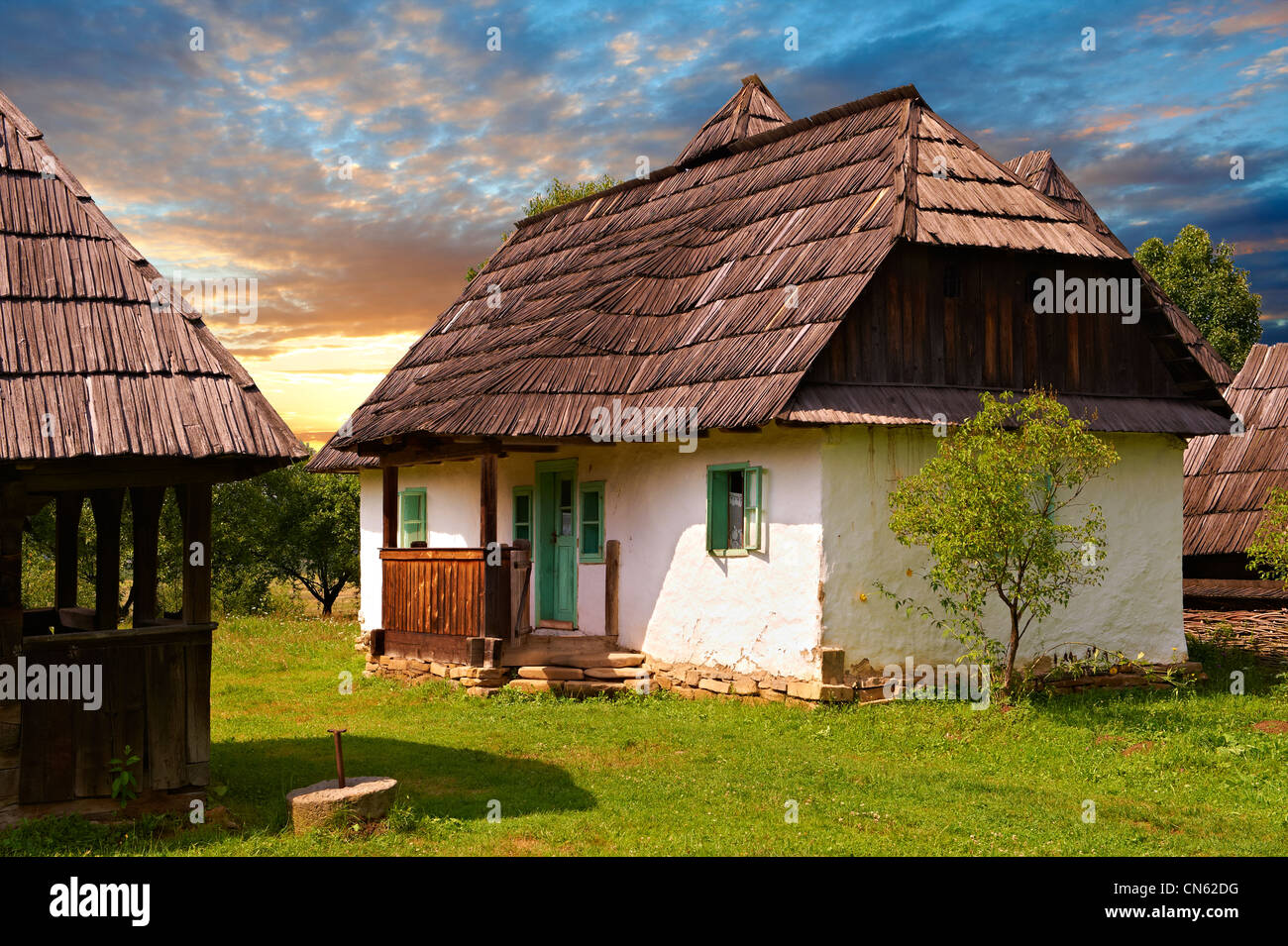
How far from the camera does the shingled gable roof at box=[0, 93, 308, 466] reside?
7.84m

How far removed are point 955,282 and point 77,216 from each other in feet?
31.0

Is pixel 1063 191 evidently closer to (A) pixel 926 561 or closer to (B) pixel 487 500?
(A) pixel 926 561

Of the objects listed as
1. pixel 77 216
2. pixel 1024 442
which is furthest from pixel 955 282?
pixel 77 216

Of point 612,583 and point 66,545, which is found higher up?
point 66,545

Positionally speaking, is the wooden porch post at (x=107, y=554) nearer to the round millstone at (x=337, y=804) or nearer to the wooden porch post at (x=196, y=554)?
the wooden porch post at (x=196, y=554)

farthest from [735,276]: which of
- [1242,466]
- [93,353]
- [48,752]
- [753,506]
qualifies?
[48,752]

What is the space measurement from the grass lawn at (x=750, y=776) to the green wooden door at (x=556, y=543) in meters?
2.49

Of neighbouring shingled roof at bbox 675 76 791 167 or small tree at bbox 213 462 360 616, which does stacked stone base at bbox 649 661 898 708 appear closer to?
neighbouring shingled roof at bbox 675 76 791 167

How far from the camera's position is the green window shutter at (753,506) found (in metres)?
13.7

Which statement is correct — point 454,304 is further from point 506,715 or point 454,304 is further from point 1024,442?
point 1024,442

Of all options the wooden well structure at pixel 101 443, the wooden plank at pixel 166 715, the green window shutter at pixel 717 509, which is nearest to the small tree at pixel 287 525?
the green window shutter at pixel 717 509

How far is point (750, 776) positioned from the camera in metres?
10.2

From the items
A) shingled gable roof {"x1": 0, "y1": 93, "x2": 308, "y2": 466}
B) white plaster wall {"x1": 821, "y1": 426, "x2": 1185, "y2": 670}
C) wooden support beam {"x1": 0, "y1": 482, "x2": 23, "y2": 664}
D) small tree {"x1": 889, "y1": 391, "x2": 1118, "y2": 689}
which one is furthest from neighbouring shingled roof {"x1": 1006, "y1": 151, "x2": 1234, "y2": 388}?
wooden support beam {"x1": 0, "y1": 482, "x2": 23, "y2": 664}

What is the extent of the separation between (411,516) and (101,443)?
12552 mm
